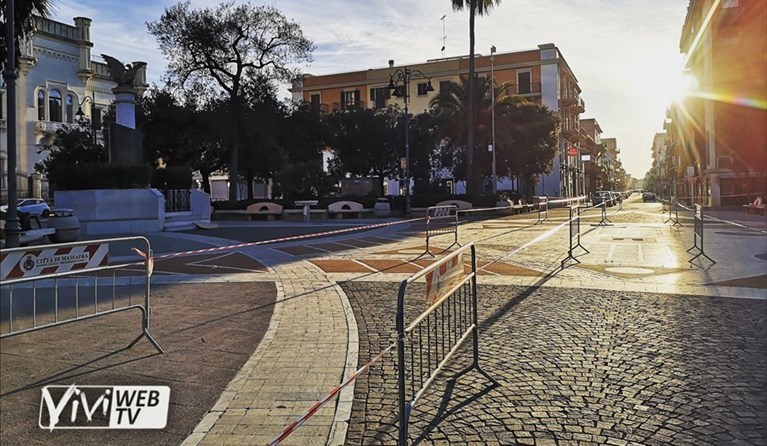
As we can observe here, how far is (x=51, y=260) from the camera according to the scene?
506 centimetres

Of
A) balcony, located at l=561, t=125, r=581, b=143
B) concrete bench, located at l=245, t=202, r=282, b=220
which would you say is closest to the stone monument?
concrete bench, located at l=245, t=202, r=282, b=220

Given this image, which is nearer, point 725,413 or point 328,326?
point 725,413

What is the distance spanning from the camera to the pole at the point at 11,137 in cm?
1167

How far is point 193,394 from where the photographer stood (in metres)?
4.50

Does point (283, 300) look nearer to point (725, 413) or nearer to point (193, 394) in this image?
point (193, 394)

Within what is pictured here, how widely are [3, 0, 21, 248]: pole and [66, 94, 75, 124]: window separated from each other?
5611 cm

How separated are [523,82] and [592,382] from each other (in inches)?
2743

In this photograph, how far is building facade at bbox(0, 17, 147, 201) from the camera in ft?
179

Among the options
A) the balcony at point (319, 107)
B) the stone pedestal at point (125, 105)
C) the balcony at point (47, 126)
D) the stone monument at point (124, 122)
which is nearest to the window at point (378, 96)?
the balcony at point (319, 107)

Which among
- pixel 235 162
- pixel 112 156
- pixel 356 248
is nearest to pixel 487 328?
pixel 356 248

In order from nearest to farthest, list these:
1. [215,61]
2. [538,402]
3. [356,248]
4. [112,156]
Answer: [538,402], [356,248], [112,156], [215,61]

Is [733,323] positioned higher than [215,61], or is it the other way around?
[215,61]

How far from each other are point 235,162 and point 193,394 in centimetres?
3506

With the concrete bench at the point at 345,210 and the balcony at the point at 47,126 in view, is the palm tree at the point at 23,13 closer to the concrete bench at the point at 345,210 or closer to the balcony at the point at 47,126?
the concrete bench at the point at 345,210
